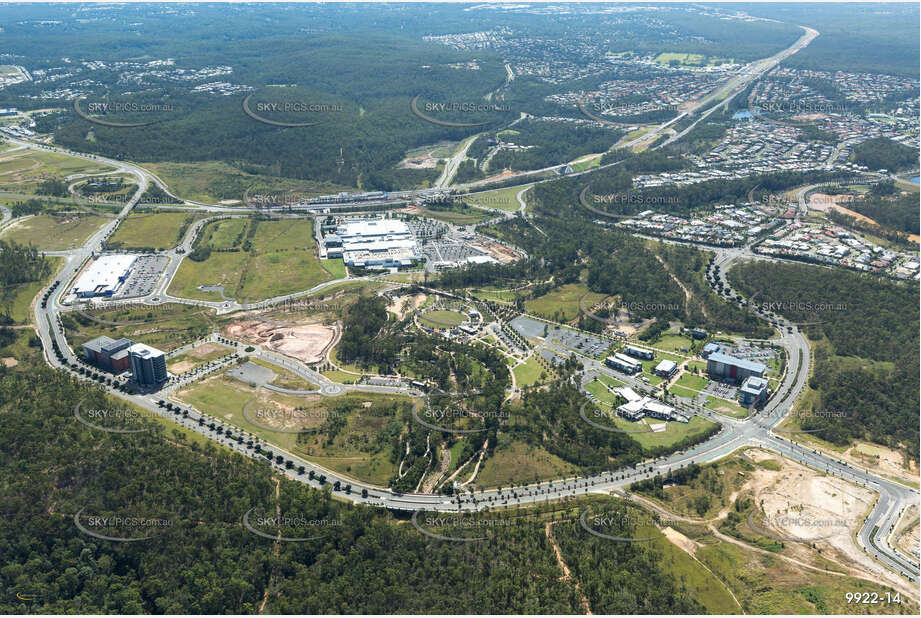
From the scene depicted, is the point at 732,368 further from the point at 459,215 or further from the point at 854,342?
the point at 459,215

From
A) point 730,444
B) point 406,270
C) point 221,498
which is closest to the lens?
point 221,498

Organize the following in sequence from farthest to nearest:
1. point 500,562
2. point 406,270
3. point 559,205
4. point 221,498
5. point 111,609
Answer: point 559,205 < point 406,270 < point 221,498 < point 500,562 < point 111,609

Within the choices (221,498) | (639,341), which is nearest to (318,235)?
(639,341)

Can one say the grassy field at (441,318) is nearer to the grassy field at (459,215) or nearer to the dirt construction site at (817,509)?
the dirt construction site at (817,509)

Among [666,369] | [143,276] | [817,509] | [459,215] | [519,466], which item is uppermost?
[817,509]

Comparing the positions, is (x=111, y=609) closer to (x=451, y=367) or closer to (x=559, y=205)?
(x=451, y=367)

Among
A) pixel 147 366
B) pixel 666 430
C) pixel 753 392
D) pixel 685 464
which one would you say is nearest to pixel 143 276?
pixel 147 366

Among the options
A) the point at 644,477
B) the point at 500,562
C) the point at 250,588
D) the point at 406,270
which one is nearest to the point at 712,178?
the point at 406,270

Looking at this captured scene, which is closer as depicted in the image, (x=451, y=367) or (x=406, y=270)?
(x=451, y=367)
